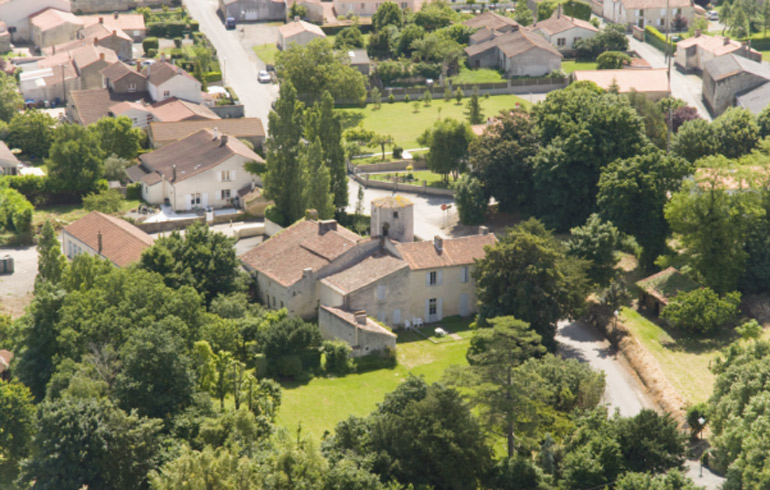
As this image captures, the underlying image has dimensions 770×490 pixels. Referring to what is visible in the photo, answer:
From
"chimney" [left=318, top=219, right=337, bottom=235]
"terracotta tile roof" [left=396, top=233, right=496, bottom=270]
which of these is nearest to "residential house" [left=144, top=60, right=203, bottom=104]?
"chimney" [left=318, top=219, right=337, bottom=235]

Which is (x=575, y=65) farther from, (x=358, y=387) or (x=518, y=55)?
(x=358, y=387)

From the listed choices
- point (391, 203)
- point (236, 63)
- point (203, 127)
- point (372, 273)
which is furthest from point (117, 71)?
point (372, 273)

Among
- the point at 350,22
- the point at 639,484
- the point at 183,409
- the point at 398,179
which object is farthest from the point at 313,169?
the point at 350,22

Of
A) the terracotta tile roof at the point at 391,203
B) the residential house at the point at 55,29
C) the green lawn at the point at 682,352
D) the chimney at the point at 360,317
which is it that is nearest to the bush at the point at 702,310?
the green lawn at the point at 682,352

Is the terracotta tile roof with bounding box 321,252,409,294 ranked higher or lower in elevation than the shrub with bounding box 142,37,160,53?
lower

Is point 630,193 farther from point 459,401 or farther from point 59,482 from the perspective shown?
point 59,482

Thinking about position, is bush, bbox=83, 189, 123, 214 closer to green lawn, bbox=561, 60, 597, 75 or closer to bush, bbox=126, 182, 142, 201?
bush, bbox=126, 182, 142, 201
